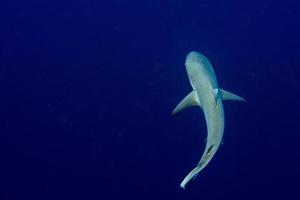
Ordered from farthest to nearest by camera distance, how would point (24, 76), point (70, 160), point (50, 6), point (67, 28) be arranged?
point (50, 6)
point (67, 28)
point (24, 76)
point (70, 160)

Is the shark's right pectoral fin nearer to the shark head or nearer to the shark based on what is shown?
the shark

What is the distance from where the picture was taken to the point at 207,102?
695 cm

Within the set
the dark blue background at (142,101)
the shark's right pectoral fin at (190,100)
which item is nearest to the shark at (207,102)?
the shark's right pectoral fin at (190,100)

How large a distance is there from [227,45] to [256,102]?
3611 millimetres

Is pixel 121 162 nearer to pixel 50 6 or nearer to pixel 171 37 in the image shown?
pixel 171 37

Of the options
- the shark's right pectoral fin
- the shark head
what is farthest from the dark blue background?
the shark head

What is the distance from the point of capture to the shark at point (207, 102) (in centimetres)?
571

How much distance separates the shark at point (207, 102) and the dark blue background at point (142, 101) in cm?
1067

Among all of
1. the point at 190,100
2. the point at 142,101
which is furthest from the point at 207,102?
the point at 142,101

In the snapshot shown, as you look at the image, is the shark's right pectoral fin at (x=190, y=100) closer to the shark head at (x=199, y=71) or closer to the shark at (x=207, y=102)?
the shark at (x=207, y=102)

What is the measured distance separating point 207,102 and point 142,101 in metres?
13.9

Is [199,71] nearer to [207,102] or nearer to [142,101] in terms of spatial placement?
[207,102]

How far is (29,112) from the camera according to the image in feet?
74.4

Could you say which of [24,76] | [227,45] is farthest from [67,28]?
[227,45]
